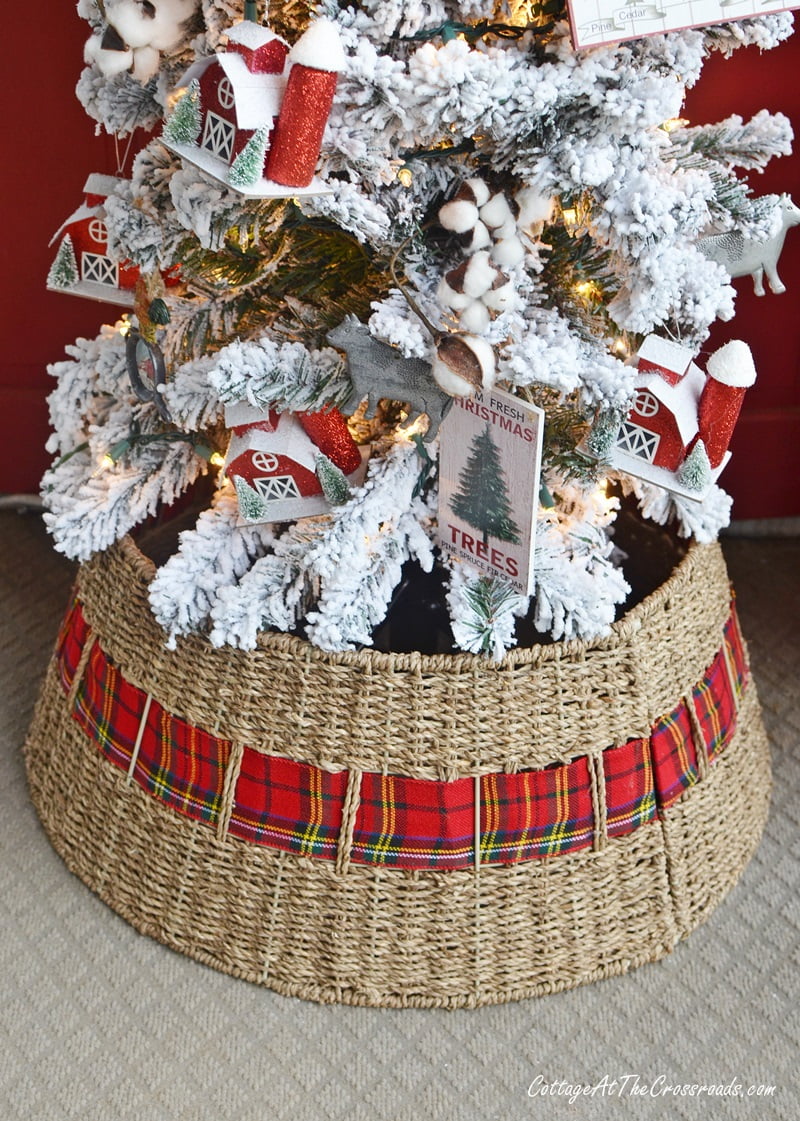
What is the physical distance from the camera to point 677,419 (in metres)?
0.93

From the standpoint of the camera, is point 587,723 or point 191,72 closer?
point 191,72

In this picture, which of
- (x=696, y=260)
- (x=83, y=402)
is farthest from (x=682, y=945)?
(x=83, y=402)

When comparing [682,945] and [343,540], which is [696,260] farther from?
[682,945]

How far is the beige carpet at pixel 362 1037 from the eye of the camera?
99cm

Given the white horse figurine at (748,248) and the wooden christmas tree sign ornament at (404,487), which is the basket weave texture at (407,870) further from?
the white horse figurine at (748,248)

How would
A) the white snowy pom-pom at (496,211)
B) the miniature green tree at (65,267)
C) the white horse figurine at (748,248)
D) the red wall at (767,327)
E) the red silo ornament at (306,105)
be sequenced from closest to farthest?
the red silo ornament at (306,105), the white snowy pom-pom at (496,211), the white horse figurine at (748,248), the miniature green tree at (65,267), the red wall at (767,327)

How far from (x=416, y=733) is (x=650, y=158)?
1.68 feet

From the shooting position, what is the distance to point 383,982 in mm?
1049

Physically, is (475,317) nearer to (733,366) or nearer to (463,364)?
(463,364)

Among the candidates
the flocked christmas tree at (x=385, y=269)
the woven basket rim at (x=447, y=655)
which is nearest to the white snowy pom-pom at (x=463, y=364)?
the flocked christmas tree at (x=385, y=269)

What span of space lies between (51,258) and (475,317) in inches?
35.7

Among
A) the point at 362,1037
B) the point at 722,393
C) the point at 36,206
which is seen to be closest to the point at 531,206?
the point at 722,393

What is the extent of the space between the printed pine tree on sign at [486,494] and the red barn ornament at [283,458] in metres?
0.11

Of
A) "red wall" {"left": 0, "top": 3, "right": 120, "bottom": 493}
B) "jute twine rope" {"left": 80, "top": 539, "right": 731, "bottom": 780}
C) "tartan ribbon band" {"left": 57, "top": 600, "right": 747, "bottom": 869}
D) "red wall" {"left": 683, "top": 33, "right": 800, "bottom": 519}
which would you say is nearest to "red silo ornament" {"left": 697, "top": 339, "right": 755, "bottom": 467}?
"jute twine rope" {"left": 80, "top": 539, "right": 731, "bottom": 780}
